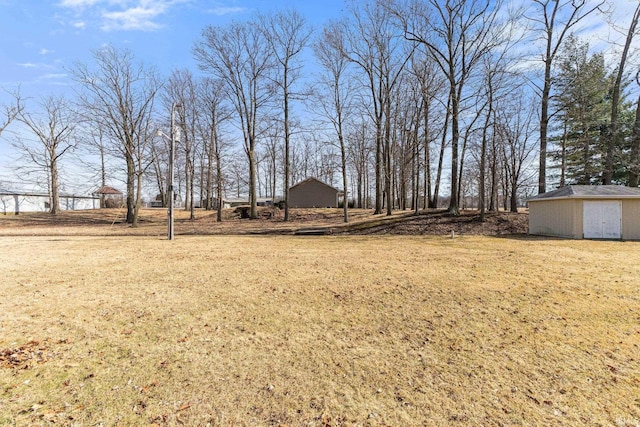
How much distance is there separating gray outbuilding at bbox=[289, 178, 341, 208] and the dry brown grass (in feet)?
104

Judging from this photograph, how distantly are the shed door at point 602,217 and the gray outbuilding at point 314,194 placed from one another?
27.0 meters

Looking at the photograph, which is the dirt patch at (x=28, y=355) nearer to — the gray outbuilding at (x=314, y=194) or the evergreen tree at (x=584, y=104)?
the evergreen tree at (x=584, y=104)

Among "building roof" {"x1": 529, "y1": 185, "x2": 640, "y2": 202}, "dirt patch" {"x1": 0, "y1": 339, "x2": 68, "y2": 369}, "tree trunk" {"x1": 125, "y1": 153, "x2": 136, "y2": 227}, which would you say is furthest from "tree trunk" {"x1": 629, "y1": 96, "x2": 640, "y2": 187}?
"tree trunk" {"x1": 125, "y1": 153, "x2": 136, "y2": 227}

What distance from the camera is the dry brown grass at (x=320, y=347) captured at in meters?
2.67

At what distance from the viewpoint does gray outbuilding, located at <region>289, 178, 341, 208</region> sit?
39.0 metres

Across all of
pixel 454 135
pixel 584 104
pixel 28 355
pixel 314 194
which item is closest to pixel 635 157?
pixel 584 104

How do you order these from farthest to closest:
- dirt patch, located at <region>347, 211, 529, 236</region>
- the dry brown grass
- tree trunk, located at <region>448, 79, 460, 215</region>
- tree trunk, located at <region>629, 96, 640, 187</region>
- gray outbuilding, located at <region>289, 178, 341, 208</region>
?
1. gray outbuilding, located at <region>289, 178, 341, 208</region>
2. tree trunk, located at <region>448, 79, 460, 215</region>
3. tree trunk, located at <region>629, 96, 640, 187</region>
4. dirt patch, located at <region>347, 211, 529, 236</region>
5. the dry brown grass

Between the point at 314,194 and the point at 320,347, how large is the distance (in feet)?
117

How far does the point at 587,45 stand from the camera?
2098 cm

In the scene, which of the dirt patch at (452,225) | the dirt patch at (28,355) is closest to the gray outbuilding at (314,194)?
the dirt patch at (452,225)

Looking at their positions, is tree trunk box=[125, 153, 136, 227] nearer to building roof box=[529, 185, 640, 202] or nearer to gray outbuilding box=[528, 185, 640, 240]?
building roof box=[529, 185, 640, 202]

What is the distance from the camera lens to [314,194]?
128 feet

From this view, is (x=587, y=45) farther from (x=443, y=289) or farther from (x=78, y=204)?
(x=78, y=204)

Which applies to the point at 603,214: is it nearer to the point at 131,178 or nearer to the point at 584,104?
the point at 584,104
